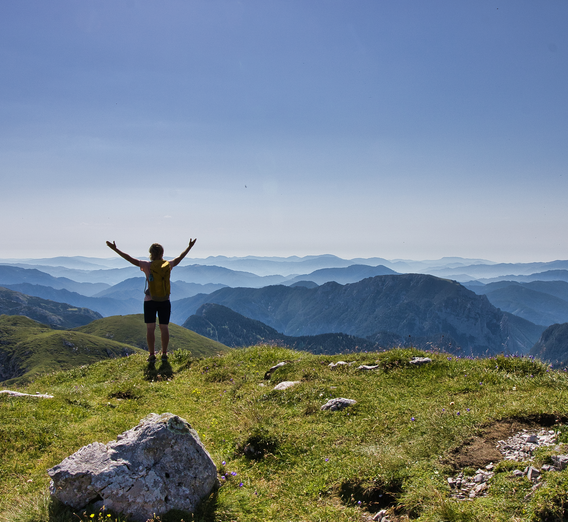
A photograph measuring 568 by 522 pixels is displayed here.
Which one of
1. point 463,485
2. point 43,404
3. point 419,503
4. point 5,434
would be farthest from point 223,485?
point 43,404

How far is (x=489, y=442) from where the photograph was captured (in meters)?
5.94

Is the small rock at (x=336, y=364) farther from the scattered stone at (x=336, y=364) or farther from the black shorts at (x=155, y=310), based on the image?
the black shorts at (x=155, y=310)

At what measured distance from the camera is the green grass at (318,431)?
15.9 ft

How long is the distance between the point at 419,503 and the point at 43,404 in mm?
9702

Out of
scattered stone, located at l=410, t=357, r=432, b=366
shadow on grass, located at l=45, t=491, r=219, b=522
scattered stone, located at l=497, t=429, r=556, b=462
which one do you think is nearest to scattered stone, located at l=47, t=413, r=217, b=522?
shadow on grass, located at l=45, t=491, r=219, b=522

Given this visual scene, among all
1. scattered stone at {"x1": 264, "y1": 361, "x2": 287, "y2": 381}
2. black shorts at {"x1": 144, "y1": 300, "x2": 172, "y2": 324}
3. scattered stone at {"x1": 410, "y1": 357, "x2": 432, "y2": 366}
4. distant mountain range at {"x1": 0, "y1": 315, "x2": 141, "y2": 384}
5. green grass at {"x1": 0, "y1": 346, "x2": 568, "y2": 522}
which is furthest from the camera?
distant mountain range at {"x1": 0, "y1": 315, "x2": 141, "y2": 384}

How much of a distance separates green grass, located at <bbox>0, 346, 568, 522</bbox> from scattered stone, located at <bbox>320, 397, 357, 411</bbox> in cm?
24

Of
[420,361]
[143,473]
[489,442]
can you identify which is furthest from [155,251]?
[489,442]

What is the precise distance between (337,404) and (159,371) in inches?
311

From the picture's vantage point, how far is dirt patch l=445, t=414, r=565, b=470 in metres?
5.48

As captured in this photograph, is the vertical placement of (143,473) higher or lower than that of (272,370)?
higher

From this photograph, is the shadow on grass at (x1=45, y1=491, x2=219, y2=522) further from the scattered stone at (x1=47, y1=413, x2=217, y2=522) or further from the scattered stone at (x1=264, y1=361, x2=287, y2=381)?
the scattered stone at (x1=264, y1=361, x2=287, y2=381)

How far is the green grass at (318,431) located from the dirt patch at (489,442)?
0.11 meters

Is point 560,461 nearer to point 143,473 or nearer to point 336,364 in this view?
point 143,473
